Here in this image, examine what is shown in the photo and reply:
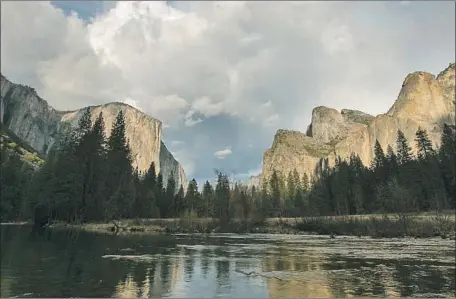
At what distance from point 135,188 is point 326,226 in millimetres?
53058

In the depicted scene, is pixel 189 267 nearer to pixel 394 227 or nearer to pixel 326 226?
pixel 394 227

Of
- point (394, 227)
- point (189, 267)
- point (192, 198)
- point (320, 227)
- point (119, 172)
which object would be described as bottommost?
point (189, 267)

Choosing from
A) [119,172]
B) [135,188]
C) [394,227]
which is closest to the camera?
[394,227]

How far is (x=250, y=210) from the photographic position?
9512 centimetres

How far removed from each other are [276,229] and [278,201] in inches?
2853

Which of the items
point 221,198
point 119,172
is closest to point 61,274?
point 119,172

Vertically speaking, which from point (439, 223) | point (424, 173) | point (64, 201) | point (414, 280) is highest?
point (424, 173)

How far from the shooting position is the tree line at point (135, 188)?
7281cm

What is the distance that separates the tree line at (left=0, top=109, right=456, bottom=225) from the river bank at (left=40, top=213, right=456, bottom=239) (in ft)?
15.7

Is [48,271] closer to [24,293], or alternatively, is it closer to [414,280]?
[24,293]

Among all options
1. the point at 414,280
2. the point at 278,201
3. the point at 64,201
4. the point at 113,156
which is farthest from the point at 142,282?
the point at 278,201

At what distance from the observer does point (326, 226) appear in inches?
2384

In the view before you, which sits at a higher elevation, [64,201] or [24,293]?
[64,201]

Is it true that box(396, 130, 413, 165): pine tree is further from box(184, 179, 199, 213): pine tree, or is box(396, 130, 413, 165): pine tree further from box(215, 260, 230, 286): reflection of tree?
box(215, 260, 230, 286): reflection of tree
